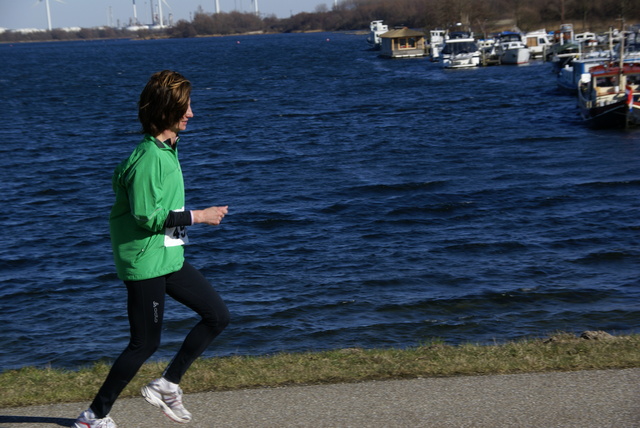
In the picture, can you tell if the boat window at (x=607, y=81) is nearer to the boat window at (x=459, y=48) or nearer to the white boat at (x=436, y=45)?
the boat window at (x=459, y=48)

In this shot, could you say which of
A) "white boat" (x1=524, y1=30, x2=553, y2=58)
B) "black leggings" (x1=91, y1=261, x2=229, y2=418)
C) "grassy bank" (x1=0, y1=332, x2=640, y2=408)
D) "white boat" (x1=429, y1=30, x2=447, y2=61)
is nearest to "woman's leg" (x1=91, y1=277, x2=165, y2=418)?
"black leggings" (x1=91, y1=261, x2=229, y2=418)

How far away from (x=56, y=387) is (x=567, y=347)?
3.44m

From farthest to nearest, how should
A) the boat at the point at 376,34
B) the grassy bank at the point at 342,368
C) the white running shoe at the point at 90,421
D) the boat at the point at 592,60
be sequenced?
the boat at the point at 376,34 → the boat at the point at 592,60 → the grassy bank at the point at 342,368 → the white running shoe at the point at 90,421

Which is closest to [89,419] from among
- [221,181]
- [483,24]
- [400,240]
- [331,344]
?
[331,344]

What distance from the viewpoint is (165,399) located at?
4.45 metres

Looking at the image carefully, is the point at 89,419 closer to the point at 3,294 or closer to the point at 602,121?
the point at 3,294

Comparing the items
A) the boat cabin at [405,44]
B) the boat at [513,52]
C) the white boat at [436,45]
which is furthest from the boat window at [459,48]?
the boat cabin at [405,44]

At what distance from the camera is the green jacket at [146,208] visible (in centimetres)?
405

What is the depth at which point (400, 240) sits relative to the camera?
1619 centimetres

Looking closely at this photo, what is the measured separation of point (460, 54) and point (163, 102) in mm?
67453

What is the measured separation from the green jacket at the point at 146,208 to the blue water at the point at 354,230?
229 inches

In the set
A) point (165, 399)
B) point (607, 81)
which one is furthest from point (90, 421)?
point (607, 81)

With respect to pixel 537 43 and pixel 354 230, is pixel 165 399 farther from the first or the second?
pixel 537 43

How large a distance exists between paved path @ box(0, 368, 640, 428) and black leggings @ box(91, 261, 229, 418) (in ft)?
1.04
